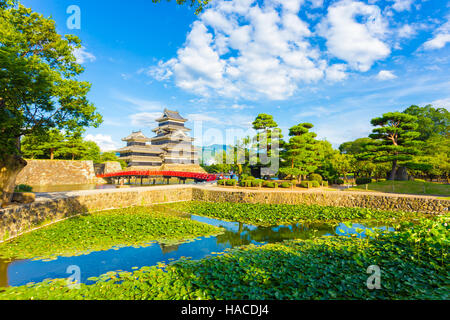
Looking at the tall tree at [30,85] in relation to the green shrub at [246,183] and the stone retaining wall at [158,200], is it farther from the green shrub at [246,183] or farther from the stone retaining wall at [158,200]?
the green shrub at [246,183]

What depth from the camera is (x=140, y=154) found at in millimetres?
40031

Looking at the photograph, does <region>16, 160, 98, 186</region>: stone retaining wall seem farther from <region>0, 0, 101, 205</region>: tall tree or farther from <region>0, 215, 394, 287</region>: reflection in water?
<region>0, 215, 394, 287</region>: reflection in water

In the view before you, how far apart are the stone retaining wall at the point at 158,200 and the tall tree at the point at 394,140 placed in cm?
633

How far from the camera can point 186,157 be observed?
40.9 meters

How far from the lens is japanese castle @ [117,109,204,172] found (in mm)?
38969

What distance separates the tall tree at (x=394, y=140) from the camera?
18.9 metres

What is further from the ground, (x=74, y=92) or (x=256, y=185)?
(x=74, y=92)

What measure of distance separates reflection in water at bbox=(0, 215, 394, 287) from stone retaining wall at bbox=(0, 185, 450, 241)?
3.46 metres

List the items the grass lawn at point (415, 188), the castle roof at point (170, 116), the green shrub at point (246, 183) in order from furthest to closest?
1. the castle roof at point (170, 116)
2. the green shrub at point (246, 183)
3. the grass lawn at point (415, 188)

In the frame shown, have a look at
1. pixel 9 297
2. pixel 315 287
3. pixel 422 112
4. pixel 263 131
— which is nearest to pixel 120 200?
pixel 9 297

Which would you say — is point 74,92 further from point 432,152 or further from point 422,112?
point 422,112

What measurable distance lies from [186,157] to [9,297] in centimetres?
3720

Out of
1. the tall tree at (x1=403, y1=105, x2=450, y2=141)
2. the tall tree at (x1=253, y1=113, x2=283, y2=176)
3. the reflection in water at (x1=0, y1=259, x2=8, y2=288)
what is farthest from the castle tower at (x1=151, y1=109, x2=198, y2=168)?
the tall tree at (x1=403, y1=105, x2=450, y2=141)

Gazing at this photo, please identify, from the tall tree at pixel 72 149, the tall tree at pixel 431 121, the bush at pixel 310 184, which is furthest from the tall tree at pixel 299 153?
the tall tree at pixel 72 149
